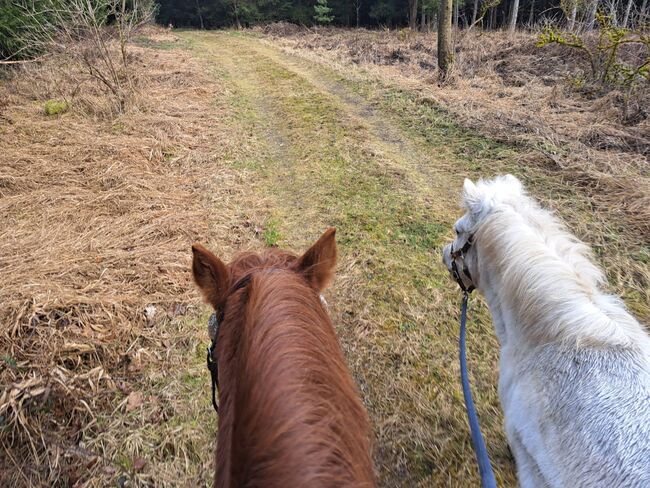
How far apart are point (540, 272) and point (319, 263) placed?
128 cm

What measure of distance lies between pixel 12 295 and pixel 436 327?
4108 millimetres

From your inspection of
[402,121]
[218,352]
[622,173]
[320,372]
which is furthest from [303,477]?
[402,121]

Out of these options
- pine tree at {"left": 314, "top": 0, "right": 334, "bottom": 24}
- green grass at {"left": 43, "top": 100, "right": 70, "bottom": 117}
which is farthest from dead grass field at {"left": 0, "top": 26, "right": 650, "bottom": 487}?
pine tree at {"left": 314, "top": 0, "right": 334, "bottom": 24}

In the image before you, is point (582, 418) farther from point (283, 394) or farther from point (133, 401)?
point (133, 401)

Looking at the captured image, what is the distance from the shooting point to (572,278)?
185 centimetres

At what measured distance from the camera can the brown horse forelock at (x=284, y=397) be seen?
2.79ft

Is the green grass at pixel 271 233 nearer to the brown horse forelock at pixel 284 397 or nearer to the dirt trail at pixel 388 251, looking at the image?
the dirt trail at pixel 388 251

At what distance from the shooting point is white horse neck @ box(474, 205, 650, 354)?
1.70m

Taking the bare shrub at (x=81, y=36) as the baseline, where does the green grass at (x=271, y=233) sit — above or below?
below

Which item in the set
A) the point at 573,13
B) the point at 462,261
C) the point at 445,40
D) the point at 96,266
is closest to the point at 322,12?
the point at 573,13

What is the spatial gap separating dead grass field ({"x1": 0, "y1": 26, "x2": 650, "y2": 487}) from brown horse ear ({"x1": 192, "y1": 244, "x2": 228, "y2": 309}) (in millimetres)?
1859

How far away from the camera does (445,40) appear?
31.9ft

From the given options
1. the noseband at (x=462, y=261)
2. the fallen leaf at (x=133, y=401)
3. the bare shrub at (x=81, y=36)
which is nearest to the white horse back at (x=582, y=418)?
the noseband at (x=462, y=261)

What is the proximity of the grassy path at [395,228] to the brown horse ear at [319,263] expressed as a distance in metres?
1.92
